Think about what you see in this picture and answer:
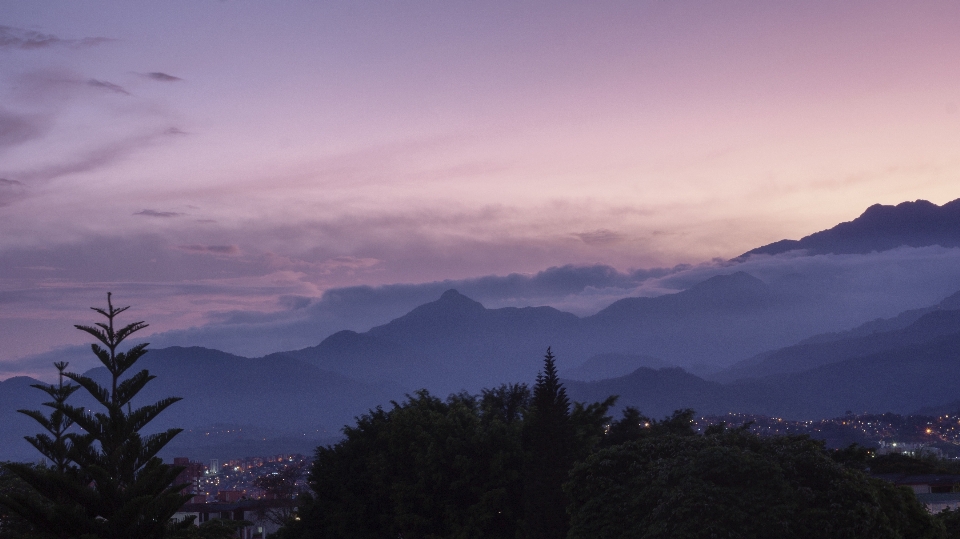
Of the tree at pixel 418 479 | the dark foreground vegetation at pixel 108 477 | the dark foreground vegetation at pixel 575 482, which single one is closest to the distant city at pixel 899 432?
the dark foreground vegetation at pixel 575 482

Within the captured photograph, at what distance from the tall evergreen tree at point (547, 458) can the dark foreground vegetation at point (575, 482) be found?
6 cm

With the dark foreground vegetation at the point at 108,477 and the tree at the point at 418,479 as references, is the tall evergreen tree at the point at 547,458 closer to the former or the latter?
the tree at the point at 418,479

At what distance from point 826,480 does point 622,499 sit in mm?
6983

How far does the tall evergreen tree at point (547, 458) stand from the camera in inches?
1549

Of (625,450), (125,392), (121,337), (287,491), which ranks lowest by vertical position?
(287,491)

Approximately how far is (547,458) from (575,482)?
6.14 metres

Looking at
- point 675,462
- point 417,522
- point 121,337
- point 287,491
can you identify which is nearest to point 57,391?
point 121,337

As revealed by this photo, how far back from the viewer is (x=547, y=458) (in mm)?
41156

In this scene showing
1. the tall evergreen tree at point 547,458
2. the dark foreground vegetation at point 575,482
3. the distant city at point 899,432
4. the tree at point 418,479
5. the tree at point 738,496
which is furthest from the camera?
the distant city at point 899,432

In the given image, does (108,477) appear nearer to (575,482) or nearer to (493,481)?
(575,482)

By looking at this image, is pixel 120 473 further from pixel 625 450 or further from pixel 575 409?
pixel 575 409

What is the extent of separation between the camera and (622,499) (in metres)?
32.8

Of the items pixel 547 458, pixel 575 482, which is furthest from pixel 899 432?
pixel 575 482

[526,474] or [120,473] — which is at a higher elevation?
[120,473]
